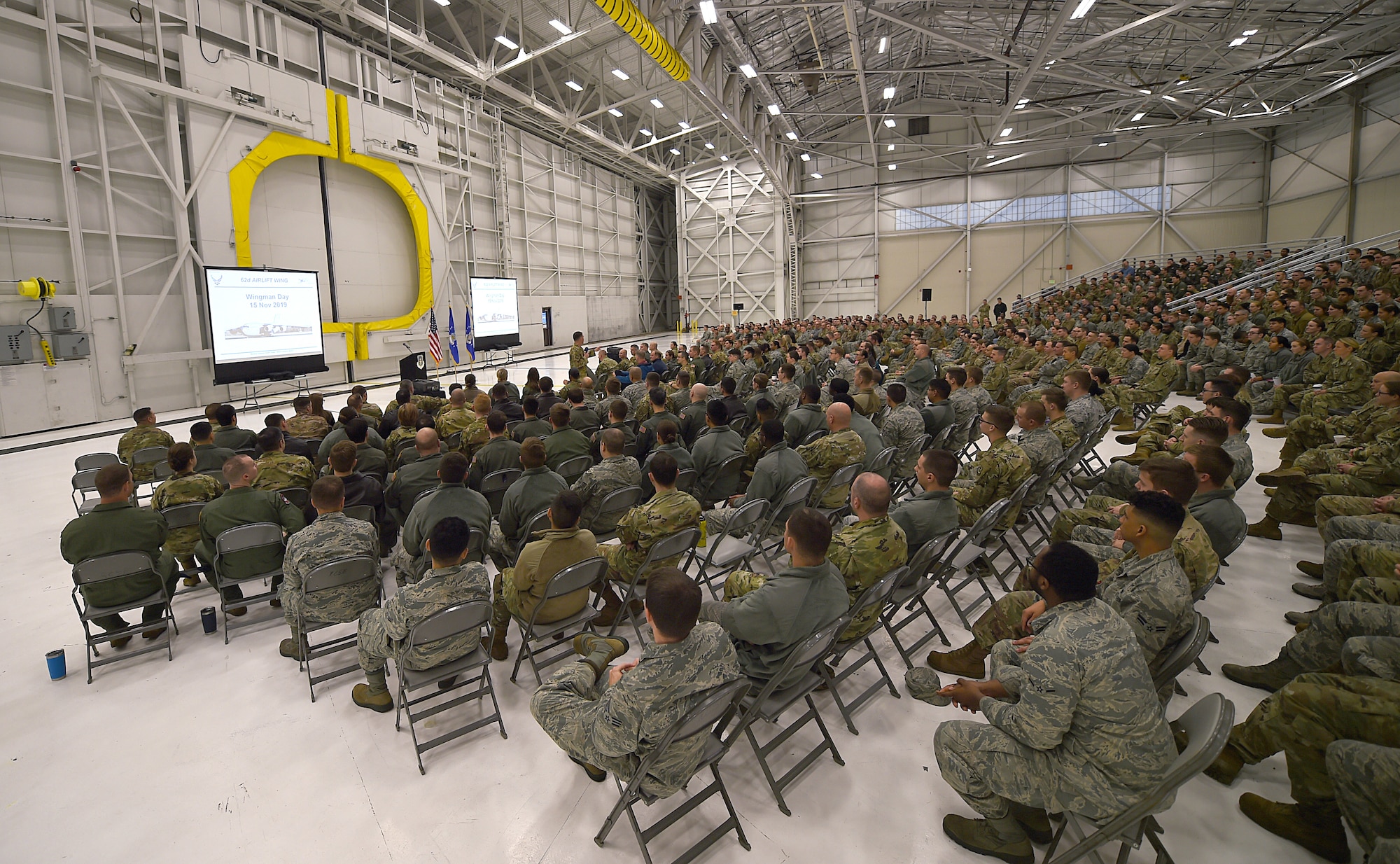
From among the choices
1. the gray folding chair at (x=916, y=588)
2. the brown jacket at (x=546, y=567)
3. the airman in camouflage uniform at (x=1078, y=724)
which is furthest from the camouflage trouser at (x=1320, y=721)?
the brown jacket at (x=546, y=567)

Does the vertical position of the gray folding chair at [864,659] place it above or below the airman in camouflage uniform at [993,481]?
below

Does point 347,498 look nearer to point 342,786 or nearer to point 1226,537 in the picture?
point 342,786

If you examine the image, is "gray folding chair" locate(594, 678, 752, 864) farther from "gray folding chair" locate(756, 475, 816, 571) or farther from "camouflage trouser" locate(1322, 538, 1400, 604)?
"camouflage trouser" locate(1322, 538, 1400, 604)

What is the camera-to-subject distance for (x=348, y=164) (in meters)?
15.3

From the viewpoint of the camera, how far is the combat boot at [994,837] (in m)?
2.32

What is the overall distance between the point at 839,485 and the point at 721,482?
3.90 feet

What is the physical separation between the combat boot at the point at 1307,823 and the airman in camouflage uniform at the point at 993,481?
7.16 feet

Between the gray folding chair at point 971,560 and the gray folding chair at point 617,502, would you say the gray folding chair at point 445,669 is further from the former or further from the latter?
the gray folding chair at point 971,560

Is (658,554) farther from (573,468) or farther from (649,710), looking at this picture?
(573,468)

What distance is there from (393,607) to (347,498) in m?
2.13

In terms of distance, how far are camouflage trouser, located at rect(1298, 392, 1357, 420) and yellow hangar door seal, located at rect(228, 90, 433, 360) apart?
17.9 m

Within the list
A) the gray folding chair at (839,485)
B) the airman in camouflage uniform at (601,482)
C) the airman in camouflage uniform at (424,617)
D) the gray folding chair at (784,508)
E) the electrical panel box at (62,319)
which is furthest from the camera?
the electrical panel box at (62,319)

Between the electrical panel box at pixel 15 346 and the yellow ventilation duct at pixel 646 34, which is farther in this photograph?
the electrical panel box at pixel 15 346

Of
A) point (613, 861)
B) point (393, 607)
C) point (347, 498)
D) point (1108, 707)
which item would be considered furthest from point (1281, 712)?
point (347, 498)
